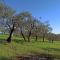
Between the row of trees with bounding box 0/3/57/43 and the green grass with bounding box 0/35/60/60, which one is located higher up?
the row of trees with bounding box 0/3/57/43

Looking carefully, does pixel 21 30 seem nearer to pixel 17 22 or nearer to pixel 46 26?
pixel 17 22

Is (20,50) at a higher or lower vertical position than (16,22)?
lower

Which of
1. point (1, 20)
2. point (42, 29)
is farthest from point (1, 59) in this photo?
point (42, 29)

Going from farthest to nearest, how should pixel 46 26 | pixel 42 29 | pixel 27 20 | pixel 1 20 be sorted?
pixel 46 26 < pixel 42 29 < pixel 27 20 < pixel 1 20

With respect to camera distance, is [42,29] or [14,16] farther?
[42,29]

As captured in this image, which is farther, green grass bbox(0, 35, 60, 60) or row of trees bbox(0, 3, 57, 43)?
row of trees bbox(0, 3, 57, 43)

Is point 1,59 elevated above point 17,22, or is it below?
below

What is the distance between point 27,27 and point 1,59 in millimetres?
43615

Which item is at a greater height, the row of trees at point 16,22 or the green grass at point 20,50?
the row of trees at point 16,22

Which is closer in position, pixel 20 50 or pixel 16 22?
pixel 20 50

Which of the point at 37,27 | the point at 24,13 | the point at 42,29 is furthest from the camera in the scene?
the point at 42,29

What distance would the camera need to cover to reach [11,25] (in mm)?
52062

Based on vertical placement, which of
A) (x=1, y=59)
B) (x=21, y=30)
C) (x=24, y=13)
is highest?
(x=24, y=13)

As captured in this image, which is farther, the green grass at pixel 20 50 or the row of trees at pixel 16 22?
the row of trees at pixel 16 22
